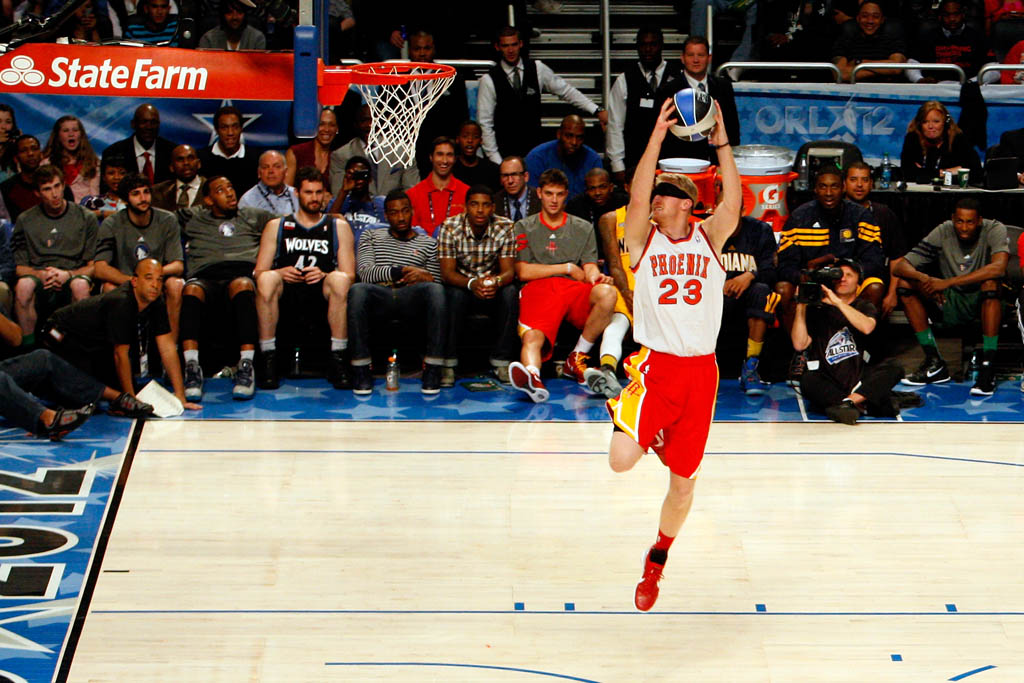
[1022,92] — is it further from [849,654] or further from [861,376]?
[849,654]

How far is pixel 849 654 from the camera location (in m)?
6.09

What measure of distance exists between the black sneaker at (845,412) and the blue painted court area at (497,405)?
0.12 metres

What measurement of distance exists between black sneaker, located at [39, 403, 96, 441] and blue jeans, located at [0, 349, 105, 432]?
79 millimetres

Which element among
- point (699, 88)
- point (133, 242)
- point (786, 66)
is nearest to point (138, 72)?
point (133, 242)

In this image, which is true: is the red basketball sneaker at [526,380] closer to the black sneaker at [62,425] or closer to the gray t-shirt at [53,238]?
the black sneaker at [62,425]

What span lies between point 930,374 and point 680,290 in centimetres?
453

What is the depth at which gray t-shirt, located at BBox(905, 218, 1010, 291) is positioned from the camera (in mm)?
10148

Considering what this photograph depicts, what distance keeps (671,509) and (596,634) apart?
25.9 inches

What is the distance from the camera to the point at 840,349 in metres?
9.44

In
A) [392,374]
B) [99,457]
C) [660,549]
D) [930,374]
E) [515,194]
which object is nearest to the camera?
[660,549]

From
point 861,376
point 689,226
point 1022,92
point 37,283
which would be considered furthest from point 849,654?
point 1022,92

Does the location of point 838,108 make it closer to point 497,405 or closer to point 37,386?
point 497,405

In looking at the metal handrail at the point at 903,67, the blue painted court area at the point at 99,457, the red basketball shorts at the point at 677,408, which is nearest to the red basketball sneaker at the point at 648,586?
the blue painted court area at the point at 99,457

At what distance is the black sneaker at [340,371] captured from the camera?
9852mm
